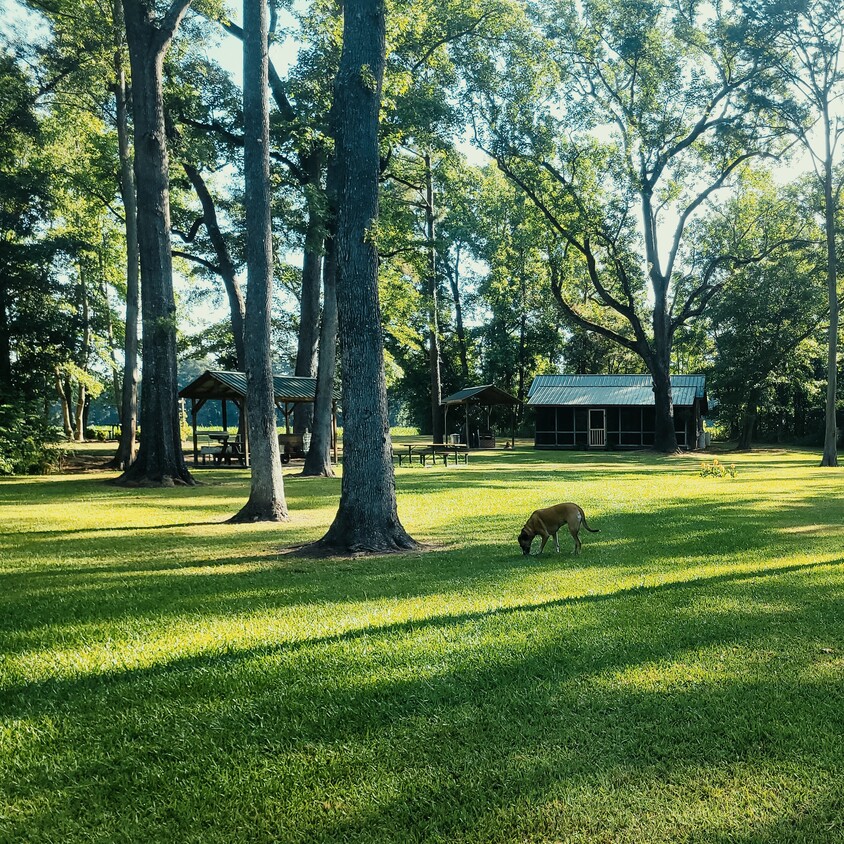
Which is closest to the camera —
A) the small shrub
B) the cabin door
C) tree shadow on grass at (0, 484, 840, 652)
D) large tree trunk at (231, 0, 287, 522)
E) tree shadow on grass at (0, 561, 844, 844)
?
tree shadow on grass at (0, 561, 844, 844)

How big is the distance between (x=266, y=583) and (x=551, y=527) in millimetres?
3279

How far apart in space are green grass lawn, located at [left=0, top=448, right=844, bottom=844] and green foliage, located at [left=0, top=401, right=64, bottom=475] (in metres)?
15.4

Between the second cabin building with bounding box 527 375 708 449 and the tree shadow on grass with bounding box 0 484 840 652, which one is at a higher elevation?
the second cabin building with bounding box 527 375 708 449

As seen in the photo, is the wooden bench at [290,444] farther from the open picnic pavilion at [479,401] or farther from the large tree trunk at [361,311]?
the large tree trunk at [361,311]

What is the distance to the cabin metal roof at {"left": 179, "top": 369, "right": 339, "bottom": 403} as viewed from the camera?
94.9 ft

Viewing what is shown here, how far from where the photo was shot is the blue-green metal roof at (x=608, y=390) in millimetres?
41625

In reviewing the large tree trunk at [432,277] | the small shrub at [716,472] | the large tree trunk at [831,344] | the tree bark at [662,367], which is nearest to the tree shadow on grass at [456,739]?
the small shrub at [716,472]

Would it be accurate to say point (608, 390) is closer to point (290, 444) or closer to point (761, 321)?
point (761, 321)

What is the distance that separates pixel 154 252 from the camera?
62.8 ft

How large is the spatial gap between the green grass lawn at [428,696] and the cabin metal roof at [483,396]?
97.5 feet

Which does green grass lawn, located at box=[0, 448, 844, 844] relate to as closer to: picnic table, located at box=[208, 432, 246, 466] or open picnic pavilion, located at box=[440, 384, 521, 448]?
picnic table, located at box=[208, 432, 246, 466]

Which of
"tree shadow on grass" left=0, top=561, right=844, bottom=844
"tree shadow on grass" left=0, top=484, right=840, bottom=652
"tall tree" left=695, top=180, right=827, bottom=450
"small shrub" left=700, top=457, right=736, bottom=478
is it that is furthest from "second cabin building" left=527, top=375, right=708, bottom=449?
"tree shadow on grass" left=0, top=561, right=844, bottom=844

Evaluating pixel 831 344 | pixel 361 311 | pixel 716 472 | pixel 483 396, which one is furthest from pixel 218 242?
pixel 831 344

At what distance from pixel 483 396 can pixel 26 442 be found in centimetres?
2309
